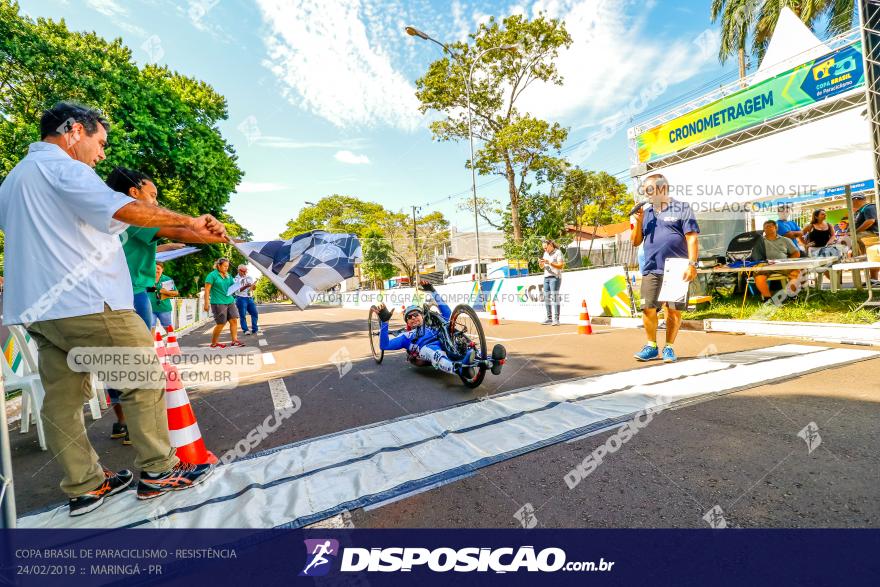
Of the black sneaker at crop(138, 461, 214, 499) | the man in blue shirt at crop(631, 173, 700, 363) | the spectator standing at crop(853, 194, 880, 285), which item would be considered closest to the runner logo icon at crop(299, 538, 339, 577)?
the black sneaker at crop(138, 461, 214, 499)

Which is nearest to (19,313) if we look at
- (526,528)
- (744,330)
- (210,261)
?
(526,528)

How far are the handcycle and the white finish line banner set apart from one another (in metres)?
0.37

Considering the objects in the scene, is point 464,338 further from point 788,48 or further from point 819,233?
point 788,48

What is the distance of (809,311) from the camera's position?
6.86 m

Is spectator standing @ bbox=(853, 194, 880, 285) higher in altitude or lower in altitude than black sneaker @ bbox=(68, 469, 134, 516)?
higher

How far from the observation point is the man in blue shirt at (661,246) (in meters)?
4.92

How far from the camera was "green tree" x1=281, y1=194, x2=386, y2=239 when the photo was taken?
50938 mm

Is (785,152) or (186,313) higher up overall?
(785,152)

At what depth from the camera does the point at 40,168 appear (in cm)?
207

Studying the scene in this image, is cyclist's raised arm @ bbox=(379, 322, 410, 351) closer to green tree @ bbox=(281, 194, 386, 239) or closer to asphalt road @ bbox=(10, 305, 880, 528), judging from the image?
asphalt road @ bbox=(10, 305, 880, 528)

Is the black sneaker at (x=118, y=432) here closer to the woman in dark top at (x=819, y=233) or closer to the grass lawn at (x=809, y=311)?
the grass lawn at (x=809, y=311)

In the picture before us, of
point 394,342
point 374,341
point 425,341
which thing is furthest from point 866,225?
point 374,341

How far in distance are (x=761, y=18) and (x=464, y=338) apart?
91.4 feet

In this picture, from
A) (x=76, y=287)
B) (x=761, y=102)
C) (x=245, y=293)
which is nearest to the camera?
(x=76, y=287)
